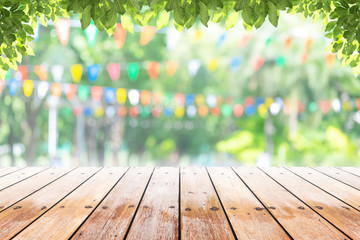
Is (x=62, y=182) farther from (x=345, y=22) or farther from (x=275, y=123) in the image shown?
(x=275, y=123)

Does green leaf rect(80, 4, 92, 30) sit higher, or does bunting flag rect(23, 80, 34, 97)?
bunting flag rect(23, 80, 34, 97)

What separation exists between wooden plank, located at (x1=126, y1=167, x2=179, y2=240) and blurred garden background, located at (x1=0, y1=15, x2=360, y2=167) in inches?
253

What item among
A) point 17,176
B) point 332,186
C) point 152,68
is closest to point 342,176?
point 332,186

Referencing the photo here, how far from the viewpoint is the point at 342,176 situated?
299 centimetres

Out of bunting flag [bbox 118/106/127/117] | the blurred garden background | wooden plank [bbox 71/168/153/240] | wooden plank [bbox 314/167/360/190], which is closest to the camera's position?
wooden plank [bbox 71/168/153/240]

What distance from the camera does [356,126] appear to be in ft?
46.2

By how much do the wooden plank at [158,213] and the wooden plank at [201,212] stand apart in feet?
0.14

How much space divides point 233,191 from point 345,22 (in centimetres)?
113

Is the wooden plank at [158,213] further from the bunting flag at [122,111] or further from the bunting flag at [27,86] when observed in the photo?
the bunting flag at [122,111]

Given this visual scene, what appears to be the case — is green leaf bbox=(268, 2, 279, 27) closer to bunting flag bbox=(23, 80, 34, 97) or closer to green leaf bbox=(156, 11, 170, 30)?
green leaf bbox=(156, 11, 170, 30)

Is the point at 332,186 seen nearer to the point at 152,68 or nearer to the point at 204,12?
the point at 204,12

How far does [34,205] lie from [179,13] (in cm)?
121

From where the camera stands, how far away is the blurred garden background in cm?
1157

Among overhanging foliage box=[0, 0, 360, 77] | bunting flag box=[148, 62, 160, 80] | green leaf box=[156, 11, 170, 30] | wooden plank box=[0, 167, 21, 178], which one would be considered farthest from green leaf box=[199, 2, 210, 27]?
bunting flag box=[148, 62, 160, 80]
